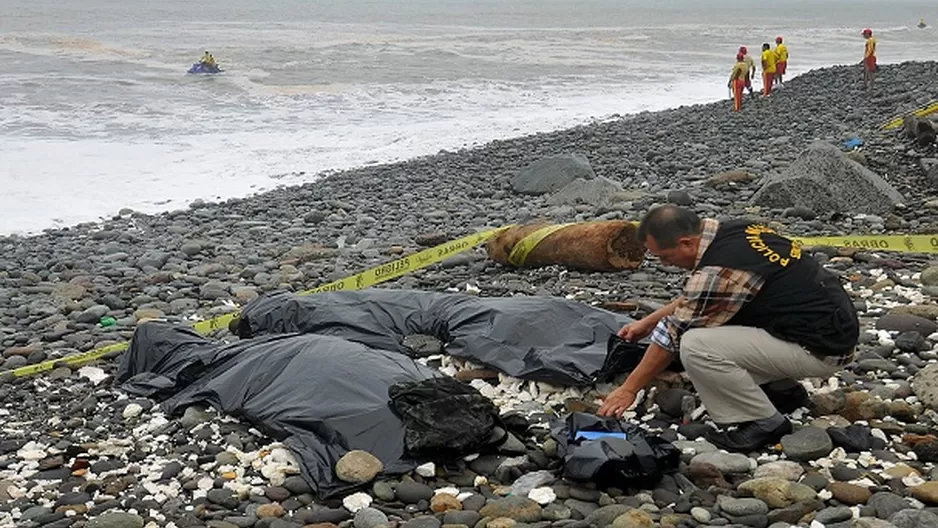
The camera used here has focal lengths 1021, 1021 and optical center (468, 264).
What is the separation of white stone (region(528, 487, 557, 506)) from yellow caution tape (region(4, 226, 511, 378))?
3210 millimetres

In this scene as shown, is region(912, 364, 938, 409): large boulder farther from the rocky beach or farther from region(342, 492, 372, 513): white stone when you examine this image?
region(342, 492, 372, 513): white stone

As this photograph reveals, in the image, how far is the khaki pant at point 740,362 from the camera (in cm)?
444

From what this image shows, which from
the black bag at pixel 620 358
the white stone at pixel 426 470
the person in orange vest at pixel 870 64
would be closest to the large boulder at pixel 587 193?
the black bag at pixel 620 358

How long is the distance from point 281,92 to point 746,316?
26322 millimetres

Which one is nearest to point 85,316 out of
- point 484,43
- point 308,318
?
point 308,318

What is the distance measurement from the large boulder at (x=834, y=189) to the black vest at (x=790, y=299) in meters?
4.95

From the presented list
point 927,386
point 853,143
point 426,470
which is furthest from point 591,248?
point 853,143

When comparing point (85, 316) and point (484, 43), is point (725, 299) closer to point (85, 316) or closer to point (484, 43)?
point (85, 316)

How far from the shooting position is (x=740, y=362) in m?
4.46

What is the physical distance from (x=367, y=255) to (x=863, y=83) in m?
14.6

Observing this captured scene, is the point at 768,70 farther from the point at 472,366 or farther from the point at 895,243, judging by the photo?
the point at 472,366

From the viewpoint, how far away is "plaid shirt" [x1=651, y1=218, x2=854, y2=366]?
14.4 ft

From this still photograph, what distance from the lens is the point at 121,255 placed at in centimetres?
1010

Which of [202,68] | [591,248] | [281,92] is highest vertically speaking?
[591,248]
